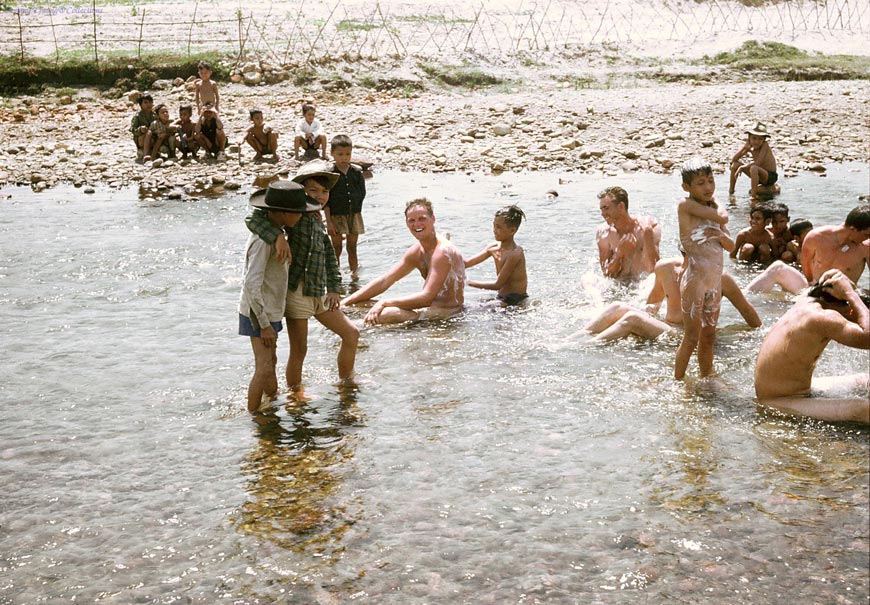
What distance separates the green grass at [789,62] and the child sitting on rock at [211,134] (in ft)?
55.9

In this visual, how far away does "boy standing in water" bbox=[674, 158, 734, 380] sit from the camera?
5.91 metres

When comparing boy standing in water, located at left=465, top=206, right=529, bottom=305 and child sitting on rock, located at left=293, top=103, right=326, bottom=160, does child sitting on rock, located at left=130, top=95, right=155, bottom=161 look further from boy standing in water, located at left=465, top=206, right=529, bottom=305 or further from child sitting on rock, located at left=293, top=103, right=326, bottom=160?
boy standing in water, located at left=465, top=206, right=529, bottom=305

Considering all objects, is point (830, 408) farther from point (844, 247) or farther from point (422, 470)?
point (422, 470)

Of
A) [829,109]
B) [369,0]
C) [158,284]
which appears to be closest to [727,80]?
[829,109]

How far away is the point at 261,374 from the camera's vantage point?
235 inches

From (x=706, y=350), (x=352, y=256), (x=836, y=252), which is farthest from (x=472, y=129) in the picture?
(x=706, y=350)

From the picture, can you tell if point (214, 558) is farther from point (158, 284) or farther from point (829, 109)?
point (829, 109)

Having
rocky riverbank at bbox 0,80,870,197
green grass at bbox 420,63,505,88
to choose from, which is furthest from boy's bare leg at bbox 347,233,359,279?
green grass at bbox 420,63,505,88

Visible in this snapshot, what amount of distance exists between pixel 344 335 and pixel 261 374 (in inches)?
28.8

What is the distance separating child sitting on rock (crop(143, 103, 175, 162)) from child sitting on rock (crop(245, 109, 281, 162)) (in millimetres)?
1371

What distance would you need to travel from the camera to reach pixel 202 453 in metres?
5.64

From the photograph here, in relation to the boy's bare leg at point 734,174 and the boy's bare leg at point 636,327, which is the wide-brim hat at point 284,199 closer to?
the boy's bare leg at point 636,327

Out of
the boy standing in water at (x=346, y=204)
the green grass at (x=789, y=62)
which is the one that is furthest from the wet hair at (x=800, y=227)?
the green grass at (x=789, y=62)

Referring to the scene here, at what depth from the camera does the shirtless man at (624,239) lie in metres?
8.45
